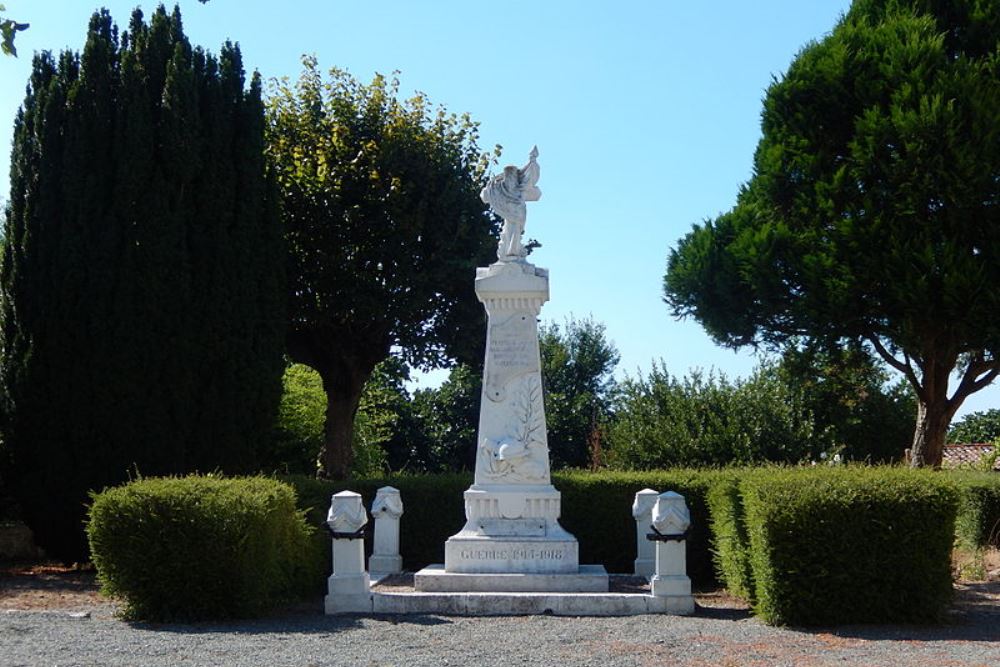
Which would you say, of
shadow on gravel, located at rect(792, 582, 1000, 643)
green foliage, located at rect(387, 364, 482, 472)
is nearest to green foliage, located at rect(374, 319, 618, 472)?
green foliage, located at rect(387, 364, 482, 472)

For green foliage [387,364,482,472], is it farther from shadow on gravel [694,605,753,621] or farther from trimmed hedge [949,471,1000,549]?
shadow on gravel [694,605,753,621]

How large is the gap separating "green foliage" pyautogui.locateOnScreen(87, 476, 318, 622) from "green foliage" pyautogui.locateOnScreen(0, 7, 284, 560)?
4177 millimetres

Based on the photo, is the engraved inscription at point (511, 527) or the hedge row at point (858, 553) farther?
the engraved inscription at point (511, 527)

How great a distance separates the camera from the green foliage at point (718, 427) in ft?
77.4

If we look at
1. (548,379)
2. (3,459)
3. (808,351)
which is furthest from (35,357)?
(548,379)

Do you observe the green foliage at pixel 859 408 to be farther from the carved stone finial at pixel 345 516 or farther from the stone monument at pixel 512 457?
the carved stone finial at pixel 345 516

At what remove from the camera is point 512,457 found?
41.4 ft

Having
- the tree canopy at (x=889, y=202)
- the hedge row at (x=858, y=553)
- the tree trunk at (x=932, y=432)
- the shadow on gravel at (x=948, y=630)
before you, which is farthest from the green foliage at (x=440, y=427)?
the hedge row at (x=858, y=553)

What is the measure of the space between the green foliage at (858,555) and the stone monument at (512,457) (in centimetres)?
249

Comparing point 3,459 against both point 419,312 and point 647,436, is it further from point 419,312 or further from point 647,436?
point 647,436

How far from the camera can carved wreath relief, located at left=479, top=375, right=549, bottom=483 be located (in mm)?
12664

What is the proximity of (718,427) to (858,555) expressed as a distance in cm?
1349

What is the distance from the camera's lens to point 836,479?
10.5 meters

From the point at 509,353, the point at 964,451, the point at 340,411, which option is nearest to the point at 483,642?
the point at 509,353
